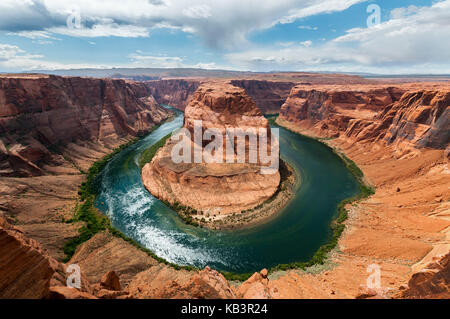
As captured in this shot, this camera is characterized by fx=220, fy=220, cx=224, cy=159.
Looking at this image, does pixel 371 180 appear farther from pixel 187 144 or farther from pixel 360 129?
pixel 187 144

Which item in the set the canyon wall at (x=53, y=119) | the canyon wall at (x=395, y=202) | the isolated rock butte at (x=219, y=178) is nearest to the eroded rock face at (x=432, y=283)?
the canyon wall at (x=395, y=202)

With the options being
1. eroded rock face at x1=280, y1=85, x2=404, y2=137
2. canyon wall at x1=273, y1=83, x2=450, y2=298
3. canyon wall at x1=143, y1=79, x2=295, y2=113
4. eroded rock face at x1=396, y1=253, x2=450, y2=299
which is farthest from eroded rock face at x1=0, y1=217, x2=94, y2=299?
canyon wall at x1=143, y1=79, x2=295, y2=113

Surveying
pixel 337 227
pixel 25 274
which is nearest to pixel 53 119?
pixel 25 274

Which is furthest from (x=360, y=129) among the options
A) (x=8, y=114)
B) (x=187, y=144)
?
(x=8, y=114)

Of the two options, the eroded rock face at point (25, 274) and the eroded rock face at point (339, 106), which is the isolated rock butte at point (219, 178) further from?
the eroded rock face at point (339, 106)
